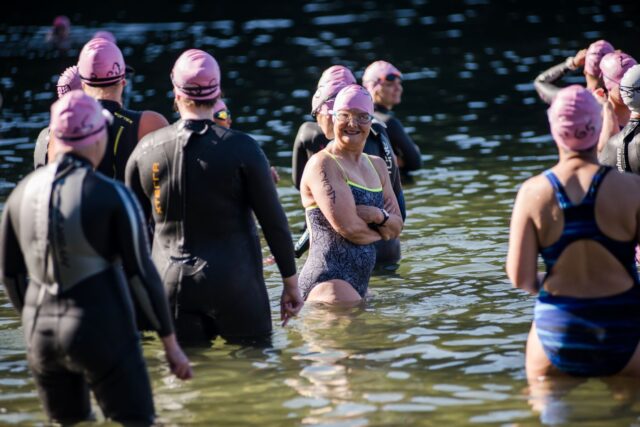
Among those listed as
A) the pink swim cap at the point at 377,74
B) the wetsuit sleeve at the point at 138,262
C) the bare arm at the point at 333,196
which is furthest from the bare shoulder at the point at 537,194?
the pink swim cap at the point at 377,74

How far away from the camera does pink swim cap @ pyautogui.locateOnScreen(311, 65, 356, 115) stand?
9609mm

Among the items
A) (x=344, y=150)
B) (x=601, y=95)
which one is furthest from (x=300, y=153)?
(x=601, y=95)

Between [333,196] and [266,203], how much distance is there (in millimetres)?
1347

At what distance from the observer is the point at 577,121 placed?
671 cm

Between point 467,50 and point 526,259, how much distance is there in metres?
23.5

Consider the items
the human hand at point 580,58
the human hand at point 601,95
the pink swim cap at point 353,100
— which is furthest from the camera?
the human hand at point 580,58

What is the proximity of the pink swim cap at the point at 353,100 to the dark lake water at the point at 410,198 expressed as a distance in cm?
162

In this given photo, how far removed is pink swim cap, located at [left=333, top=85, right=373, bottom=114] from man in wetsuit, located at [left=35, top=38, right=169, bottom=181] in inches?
51.9

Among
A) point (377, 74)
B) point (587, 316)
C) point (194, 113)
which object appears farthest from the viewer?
point (377, 74)

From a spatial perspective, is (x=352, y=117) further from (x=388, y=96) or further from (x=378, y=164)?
(x=388, y=96)

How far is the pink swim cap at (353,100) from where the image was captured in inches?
354

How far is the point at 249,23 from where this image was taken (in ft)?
126

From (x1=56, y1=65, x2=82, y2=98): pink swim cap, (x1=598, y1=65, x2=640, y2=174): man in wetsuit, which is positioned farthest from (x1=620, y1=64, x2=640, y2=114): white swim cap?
(x1=56, y1=65, x2=82, y2=98): pink swim cap

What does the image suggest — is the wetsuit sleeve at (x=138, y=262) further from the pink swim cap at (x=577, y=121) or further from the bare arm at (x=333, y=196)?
the bare arm at (x=333, y=196)
